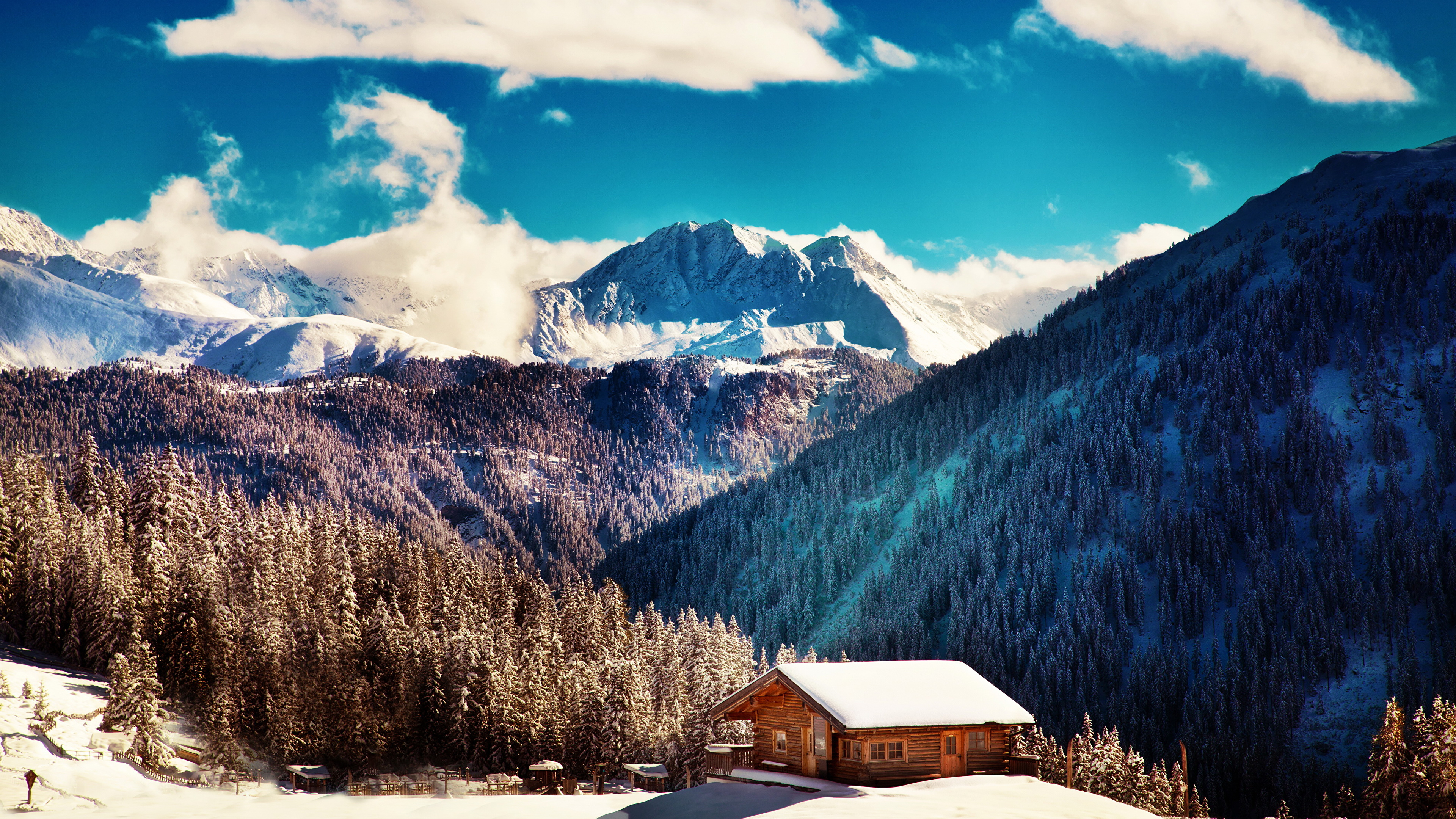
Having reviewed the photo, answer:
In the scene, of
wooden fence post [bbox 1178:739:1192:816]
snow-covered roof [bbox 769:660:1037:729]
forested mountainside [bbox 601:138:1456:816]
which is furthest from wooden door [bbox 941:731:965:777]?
forested mountainside [bbox 601:138:1456:816]

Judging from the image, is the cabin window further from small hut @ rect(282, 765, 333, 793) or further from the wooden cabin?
small hut @ rect(282, 765, 333, 793)

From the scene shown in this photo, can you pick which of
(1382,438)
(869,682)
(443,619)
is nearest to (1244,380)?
(1382,438)

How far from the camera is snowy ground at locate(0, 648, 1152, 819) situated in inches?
1318

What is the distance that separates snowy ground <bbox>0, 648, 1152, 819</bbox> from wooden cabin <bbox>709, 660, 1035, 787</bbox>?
1.23 metres

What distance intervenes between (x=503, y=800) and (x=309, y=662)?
3394cm

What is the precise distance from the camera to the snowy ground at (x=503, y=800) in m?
33.5

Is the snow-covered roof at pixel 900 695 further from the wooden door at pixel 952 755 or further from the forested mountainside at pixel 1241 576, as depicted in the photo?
the forested mountainside at pixel 1241 576

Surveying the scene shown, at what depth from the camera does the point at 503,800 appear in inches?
1526

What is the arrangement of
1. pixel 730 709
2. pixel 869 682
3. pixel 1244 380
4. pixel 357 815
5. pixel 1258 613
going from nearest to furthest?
pixel 357 815 < pixel 869 682 < pixel 730 709 < pixel 1258 613 < pixel 1244 380

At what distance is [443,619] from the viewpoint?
3078 inches

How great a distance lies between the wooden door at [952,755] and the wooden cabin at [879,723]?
3 cm

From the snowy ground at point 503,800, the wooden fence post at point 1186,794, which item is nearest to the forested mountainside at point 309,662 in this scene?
the snowy ground at point 503,800

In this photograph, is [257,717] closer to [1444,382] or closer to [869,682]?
[869,682]

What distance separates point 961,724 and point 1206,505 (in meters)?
159
